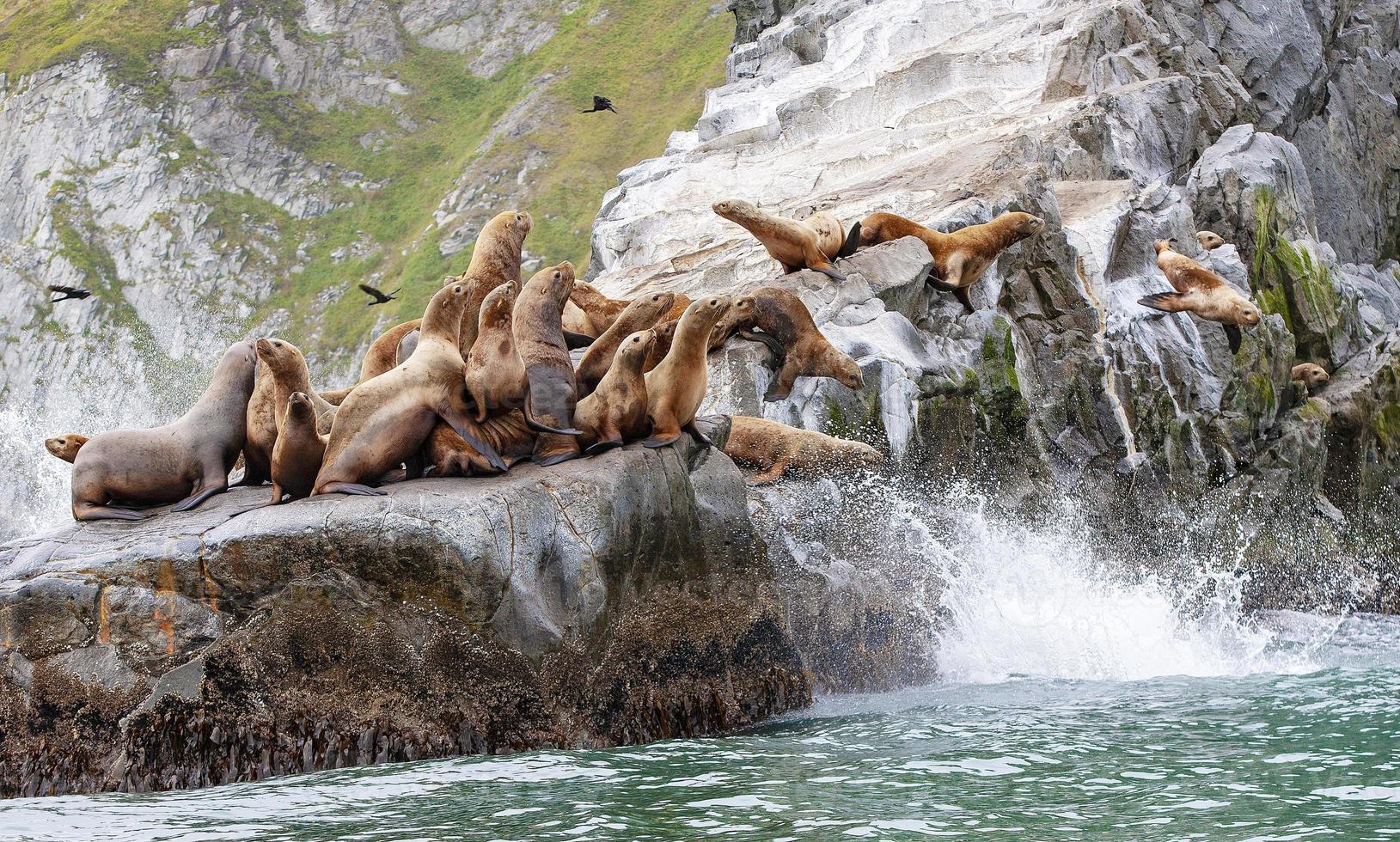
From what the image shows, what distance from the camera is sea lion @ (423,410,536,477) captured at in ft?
23.6

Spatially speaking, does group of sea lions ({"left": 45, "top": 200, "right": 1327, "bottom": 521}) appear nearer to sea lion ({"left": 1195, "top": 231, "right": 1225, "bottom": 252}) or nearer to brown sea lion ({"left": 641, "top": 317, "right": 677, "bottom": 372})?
brown sea lion ({"left": 641, "top": 317, "right": 677, "bottom": 372})

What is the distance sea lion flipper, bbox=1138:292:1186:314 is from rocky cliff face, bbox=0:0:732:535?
38090 millimetres

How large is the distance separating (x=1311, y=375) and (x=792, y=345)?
389 inches

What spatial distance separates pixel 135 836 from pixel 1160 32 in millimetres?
19418

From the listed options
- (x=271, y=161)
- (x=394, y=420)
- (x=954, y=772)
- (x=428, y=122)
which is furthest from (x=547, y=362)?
(x=428, y=122)

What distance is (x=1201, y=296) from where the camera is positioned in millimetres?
14625

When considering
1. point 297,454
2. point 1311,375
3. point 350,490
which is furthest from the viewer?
point 1311,375

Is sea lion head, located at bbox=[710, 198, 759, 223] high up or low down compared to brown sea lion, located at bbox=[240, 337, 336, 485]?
up

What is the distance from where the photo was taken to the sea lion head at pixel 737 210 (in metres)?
11.9

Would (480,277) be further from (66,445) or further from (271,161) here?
(271,161)

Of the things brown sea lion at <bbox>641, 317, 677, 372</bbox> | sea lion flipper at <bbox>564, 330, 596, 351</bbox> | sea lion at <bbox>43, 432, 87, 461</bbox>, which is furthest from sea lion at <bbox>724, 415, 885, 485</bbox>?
sea lion at <bbox>43, 432, 87, 461</bbox>

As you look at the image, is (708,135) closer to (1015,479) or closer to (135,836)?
(1015,479)

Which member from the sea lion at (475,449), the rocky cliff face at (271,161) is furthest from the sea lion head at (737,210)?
the rocky cliff face at (271,161)

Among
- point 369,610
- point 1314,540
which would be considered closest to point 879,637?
point 369,610
